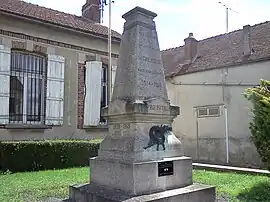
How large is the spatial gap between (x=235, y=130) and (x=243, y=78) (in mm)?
2427

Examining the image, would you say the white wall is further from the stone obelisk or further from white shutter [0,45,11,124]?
white shutter [0,45,11,124]

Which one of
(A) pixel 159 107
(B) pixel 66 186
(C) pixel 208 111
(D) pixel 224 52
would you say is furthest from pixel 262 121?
(D) pixel 224 52

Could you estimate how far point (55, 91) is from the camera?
12.0 metres

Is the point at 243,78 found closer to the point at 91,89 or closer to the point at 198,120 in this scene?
the point at 198,120

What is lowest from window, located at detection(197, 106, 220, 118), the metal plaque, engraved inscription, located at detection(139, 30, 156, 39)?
the metal plaque

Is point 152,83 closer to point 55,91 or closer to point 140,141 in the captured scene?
point 140,141

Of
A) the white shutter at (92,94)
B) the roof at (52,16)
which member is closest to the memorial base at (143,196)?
the white shutter at (92,94)

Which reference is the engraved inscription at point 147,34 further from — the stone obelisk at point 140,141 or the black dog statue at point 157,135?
the black dog statue at point 157,135

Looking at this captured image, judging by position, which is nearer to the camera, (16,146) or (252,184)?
(252,184)

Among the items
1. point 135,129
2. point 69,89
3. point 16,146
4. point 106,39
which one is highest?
point 106,39

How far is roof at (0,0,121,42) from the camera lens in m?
11.8

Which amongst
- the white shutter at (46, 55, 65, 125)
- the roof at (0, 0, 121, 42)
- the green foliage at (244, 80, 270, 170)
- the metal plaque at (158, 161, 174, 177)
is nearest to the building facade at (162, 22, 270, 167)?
the roof at (0, 0, 121, 42)

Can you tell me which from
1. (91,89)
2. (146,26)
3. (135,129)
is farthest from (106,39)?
(135,129)

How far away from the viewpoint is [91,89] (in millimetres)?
12914
